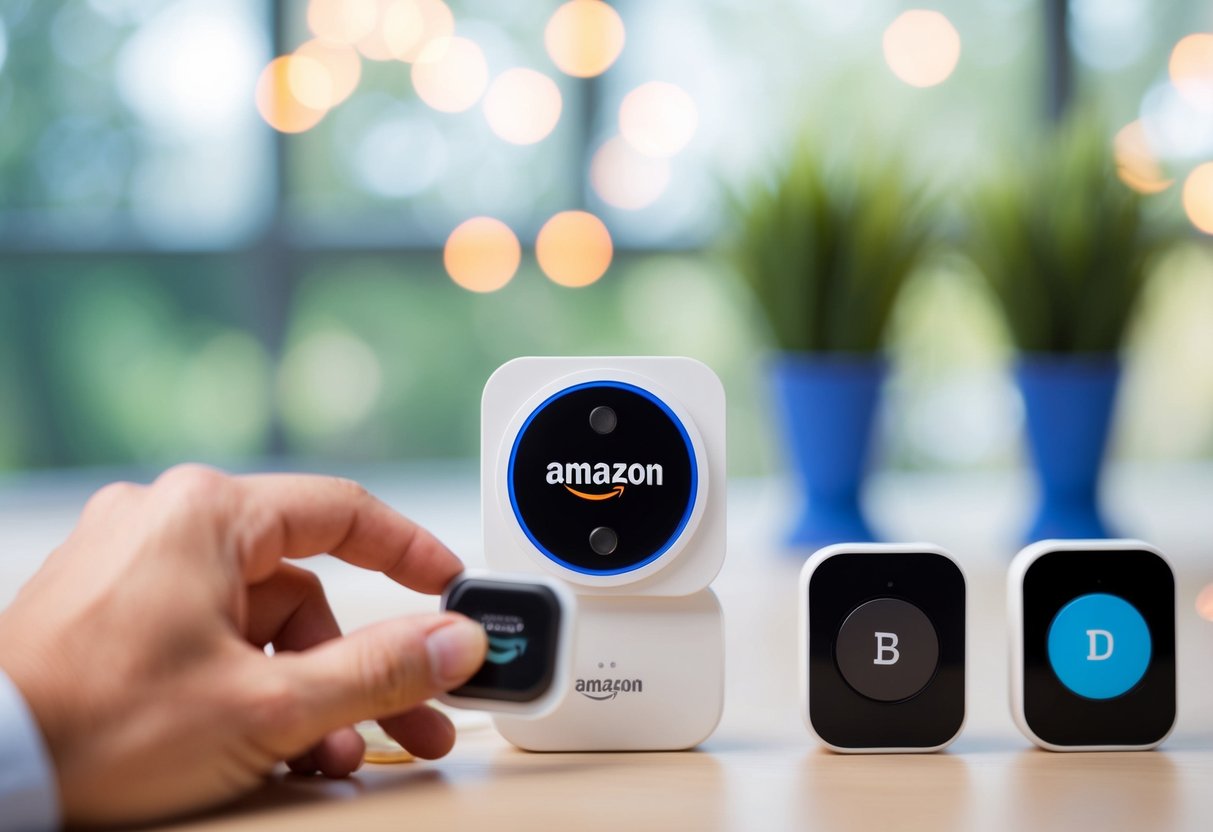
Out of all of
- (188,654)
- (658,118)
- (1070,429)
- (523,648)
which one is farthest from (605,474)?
(658,118)

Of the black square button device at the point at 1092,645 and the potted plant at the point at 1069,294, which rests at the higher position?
the potted plant at the point at 1069,294

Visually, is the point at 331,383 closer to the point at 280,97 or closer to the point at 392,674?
the point at 280,97

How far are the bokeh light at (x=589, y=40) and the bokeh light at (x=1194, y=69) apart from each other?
118 cm

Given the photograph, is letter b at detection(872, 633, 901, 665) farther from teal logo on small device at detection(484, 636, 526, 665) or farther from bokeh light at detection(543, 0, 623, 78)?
bokeh light at detection(543, 0, 623, 78)

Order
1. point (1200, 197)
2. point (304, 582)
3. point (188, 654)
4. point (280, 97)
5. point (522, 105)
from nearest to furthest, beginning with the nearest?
point (188, 654)
point (304, 582)
point (1200, 197)
point (280, 97)
point (522, 105)

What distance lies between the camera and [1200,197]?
214cm

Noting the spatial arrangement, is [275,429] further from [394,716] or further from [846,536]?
[394,716]

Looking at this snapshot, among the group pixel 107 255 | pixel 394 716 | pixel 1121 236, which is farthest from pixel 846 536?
pixel 107 255

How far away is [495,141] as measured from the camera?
2.43 m

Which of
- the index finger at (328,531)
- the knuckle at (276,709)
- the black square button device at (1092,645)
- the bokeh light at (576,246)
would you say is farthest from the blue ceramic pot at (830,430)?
the bokeh light at (576,246)

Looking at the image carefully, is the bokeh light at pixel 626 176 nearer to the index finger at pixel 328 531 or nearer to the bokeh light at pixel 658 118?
the bokeh light at pixel 658 118

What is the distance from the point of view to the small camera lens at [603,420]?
0.61m

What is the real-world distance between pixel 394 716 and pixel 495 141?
200 cm

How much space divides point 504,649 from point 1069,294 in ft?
3.26
